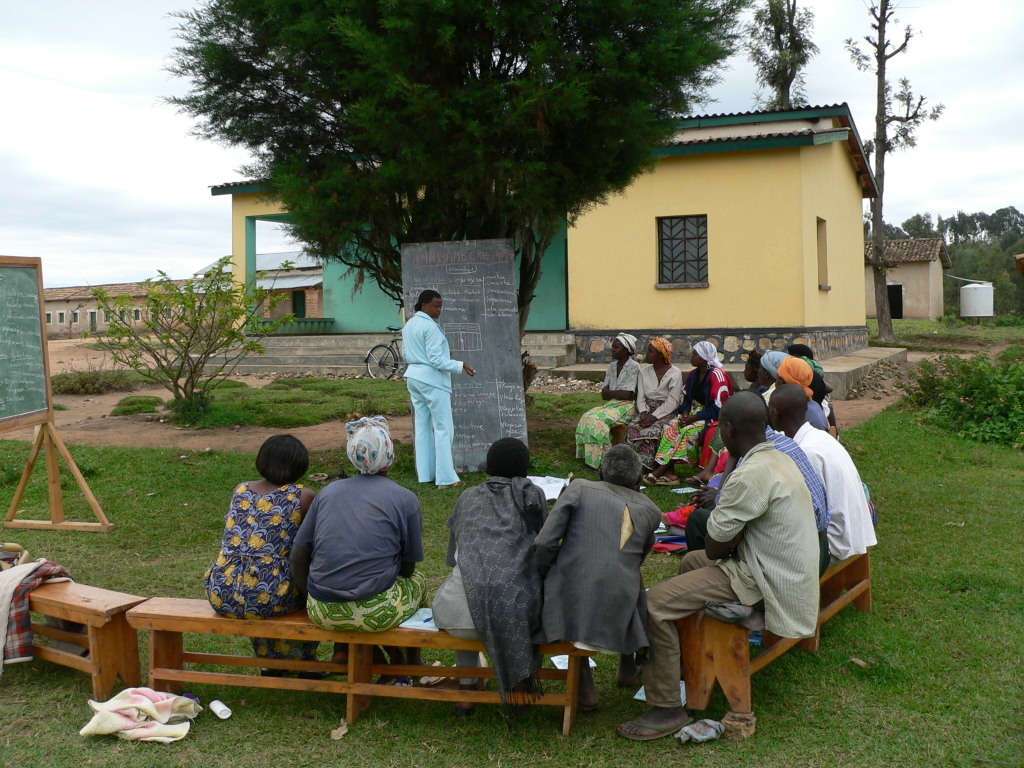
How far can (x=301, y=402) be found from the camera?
1298 cm

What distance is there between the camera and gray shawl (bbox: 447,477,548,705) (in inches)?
129

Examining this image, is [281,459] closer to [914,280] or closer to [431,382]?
[431,382]

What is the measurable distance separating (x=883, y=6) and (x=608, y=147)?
18657mm

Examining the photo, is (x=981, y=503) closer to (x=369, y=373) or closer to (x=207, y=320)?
(x=207, y=320)

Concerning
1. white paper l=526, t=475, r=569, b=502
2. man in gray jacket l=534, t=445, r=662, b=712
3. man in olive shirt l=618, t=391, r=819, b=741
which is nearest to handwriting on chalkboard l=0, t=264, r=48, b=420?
white paper l=526, t=475, r=569, b=502

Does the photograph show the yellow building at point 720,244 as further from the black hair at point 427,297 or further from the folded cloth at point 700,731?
the folded cloth at point 700,731

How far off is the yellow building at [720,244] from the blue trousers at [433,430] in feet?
27.4

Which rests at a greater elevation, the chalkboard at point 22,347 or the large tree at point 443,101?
the large tree at point 443,101

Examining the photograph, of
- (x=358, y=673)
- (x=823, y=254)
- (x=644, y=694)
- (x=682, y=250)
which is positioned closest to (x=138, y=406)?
(x=682, y=250)

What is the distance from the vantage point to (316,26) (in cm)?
723

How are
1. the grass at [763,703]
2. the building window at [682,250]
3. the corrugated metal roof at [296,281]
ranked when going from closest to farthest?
the grass at [763,703]
the building window at [682,250]
the corrugated metal roof at [296,281]

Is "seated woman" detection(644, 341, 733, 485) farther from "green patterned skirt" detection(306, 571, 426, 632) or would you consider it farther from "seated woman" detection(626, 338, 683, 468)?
"green patterned skirt" detection(306, 571, 426, 632)

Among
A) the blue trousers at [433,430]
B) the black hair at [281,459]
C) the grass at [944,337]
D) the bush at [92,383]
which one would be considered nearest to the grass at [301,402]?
the bush at [92,383]

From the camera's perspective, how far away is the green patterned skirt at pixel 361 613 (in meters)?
3.40
